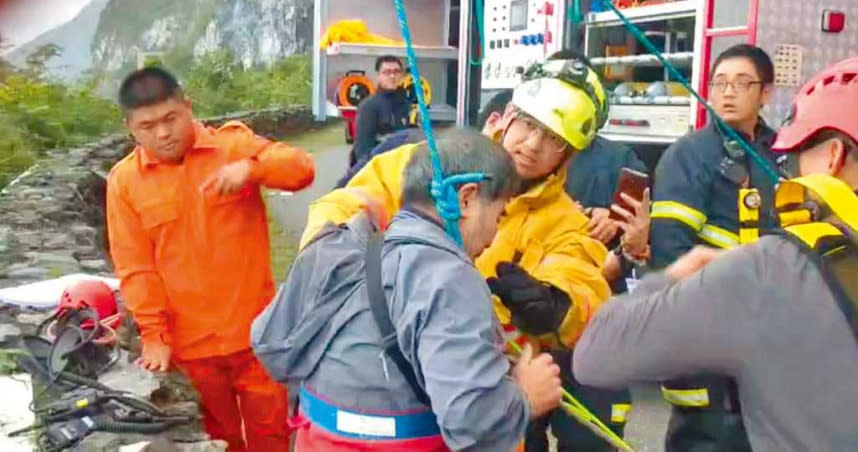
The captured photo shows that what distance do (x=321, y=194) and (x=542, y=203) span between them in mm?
11171

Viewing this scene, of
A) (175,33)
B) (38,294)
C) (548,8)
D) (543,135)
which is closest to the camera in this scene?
(543,135)

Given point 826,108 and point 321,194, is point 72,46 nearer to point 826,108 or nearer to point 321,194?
point 321,194

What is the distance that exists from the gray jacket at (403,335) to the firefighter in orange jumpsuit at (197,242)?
1276mm

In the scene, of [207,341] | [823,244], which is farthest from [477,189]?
[207,341]

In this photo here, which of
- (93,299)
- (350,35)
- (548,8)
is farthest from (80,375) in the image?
(350,35)

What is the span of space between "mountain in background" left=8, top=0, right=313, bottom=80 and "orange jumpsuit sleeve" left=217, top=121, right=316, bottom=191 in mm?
9699

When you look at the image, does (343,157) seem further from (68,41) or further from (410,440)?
(410,440)

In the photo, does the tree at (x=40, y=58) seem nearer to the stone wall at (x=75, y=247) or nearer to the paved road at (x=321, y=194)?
the stone wall at (x=75, y=247)

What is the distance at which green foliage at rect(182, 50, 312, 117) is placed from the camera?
2193cm

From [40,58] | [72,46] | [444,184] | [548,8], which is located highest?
[548,8]

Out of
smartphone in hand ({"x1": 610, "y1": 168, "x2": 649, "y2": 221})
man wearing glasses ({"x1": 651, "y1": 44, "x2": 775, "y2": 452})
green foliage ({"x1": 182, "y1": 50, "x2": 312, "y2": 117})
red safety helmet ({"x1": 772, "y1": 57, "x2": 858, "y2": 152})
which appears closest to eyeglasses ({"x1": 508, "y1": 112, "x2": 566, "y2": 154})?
smartphone in hand ({"x1": 610, "y1": 168, "x2": 649, "y2": 221})

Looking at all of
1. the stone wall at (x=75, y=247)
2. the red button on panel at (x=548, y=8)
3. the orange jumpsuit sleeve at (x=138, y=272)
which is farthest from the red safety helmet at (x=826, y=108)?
the red button on panel at (x=548, y=8)

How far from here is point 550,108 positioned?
2.82 meters

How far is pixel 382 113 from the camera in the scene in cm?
812
